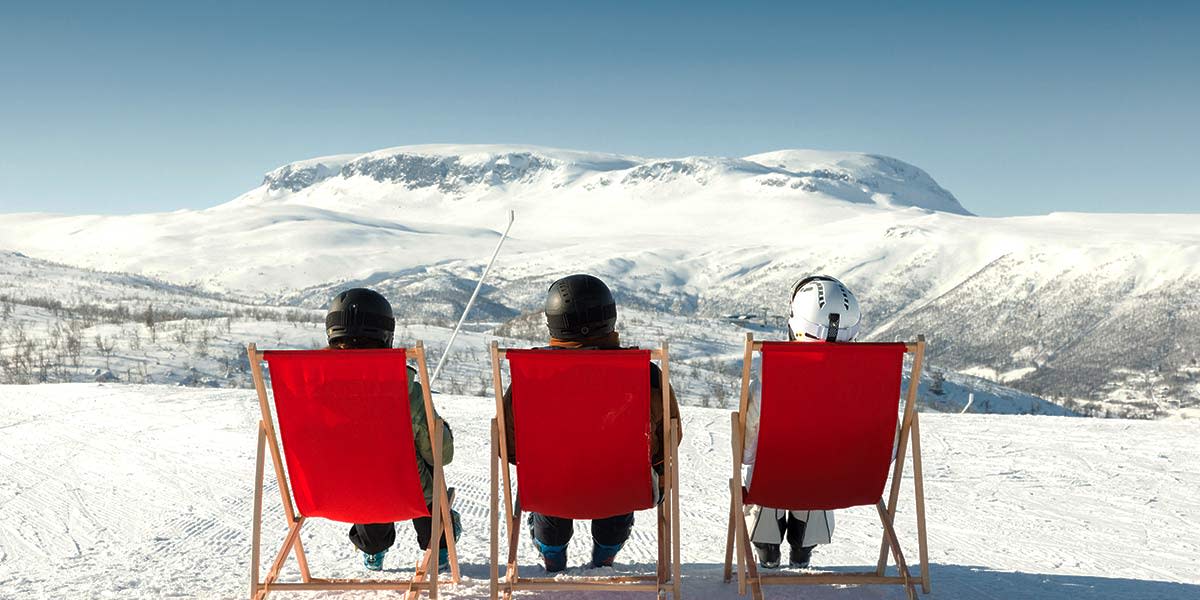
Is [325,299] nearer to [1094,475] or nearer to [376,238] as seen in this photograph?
[376,238]

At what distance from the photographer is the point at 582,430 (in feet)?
11.9

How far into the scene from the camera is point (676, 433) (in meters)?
3.69

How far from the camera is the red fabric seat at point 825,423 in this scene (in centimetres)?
348

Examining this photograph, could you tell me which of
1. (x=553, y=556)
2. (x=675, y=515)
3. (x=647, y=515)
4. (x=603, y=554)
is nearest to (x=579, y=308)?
(x=675, y=515)

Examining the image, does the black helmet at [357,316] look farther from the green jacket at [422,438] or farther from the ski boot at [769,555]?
the ski boot at [769,555]

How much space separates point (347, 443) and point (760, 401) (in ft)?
5.73

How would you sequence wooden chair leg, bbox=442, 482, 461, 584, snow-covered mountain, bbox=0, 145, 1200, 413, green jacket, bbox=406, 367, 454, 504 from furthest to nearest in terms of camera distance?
snow-covered mountain, bbox=0, 145, 1200, 413 < green jacket, bbox=406, 367, 454, 504 < wooden chair leg, bbox=442, 482, 461, 584

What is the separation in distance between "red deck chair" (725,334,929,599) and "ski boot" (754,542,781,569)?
1.73 feet

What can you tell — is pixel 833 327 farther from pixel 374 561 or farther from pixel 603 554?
pixel 374 561

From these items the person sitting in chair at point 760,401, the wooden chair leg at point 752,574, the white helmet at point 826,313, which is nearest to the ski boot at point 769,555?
the person sitting in chair at point 760,401

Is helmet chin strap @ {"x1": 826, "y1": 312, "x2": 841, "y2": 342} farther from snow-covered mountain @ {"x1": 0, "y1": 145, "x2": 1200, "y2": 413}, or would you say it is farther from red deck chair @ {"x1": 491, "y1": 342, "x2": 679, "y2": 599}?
snow-covered mountain @ {"x1": 0, "y1": 145, "x2": 1200, "y2": 413}

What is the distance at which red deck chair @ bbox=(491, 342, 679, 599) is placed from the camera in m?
3.49

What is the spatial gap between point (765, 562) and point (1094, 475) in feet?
14.4

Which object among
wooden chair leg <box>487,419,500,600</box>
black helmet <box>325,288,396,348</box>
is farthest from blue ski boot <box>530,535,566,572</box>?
black helmet <box>325,288,396,348</box>
